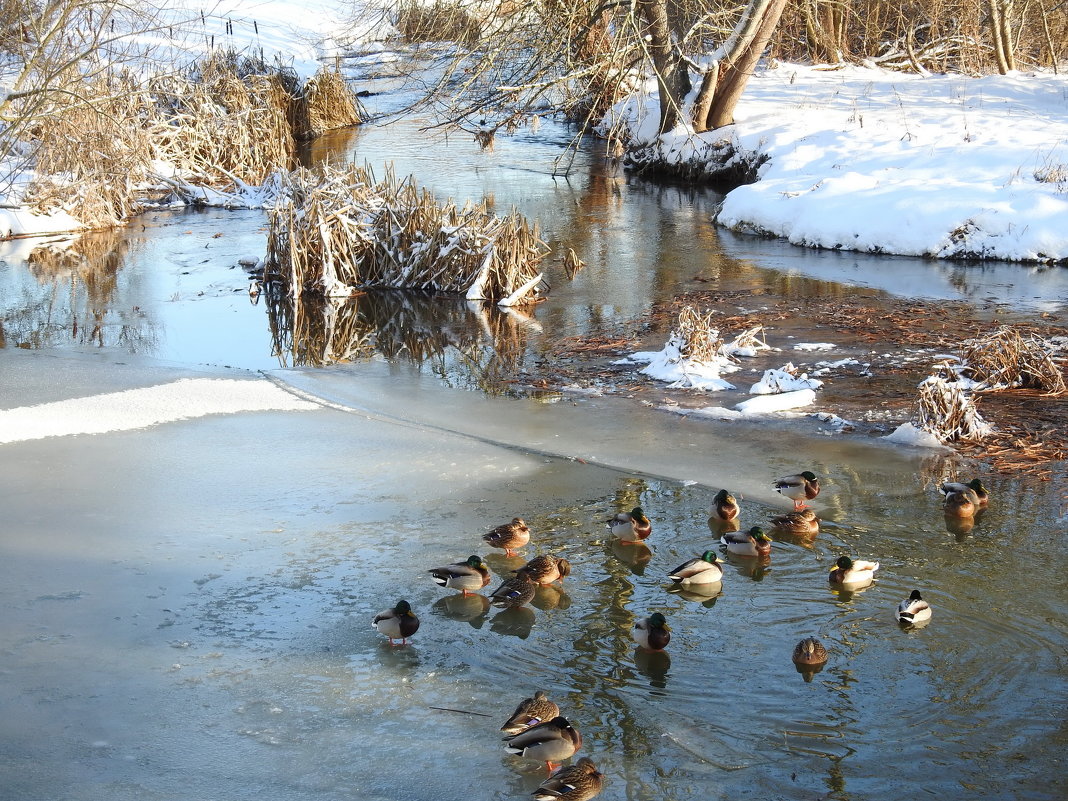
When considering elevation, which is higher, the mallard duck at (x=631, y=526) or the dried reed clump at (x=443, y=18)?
the dried reed clump at (x=443, y=18)

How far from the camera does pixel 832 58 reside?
90.9 ft

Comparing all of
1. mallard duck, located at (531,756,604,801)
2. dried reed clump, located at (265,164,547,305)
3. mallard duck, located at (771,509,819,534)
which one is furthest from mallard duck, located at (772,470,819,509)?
dried reed clump, located at (265,164,547,305)

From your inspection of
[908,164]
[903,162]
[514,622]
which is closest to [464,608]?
[514,622]

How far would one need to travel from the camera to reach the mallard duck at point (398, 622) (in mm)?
5191

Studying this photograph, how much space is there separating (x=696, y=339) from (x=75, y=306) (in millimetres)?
8272

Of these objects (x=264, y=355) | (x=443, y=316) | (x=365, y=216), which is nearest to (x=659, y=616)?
(x=264, y=355)

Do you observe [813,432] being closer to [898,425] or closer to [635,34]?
[898,425]

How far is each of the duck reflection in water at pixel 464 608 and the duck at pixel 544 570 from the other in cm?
27

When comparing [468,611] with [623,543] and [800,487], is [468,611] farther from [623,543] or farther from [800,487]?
[800,487]

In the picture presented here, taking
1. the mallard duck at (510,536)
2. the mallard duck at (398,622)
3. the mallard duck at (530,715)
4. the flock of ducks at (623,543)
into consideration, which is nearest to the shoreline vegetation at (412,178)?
the flock of ducks at (623,543)

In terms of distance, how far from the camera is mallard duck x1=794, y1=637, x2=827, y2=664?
4977 millimetres

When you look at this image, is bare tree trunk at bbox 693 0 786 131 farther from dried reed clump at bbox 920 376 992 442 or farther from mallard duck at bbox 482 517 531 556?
mallard duck at bbox 482 517 531 556

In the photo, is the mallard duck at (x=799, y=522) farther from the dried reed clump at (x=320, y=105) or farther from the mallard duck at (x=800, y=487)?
the dried reed clump at (x=320, y=105)

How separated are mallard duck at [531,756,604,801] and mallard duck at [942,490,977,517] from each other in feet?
11.6
